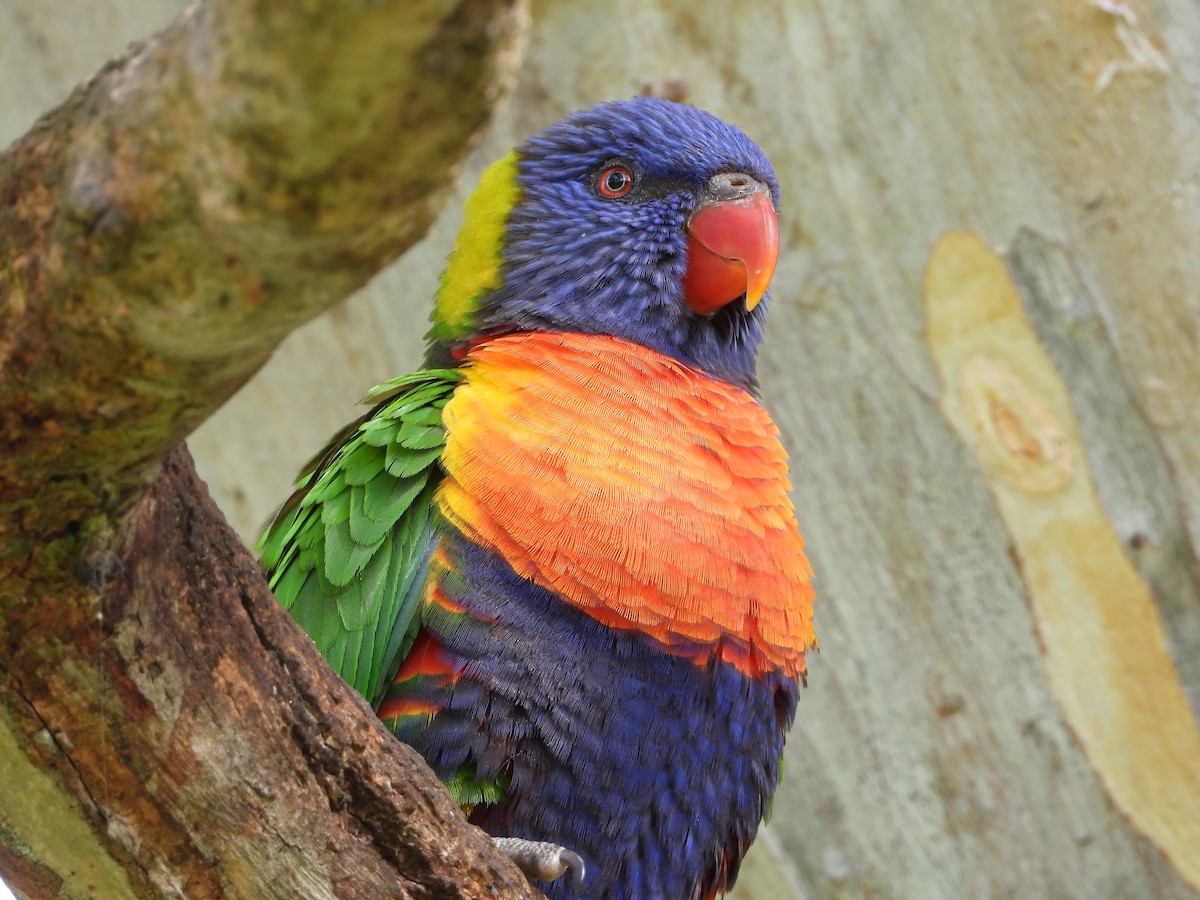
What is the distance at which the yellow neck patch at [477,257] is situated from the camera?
2633 millimetres

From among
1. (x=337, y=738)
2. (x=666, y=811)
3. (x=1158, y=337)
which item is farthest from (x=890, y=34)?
(x=337, y=738)

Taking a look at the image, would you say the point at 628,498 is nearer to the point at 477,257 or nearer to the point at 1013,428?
the point at 477,257

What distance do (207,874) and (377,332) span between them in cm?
245

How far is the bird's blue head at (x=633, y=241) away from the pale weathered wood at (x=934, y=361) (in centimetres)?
58

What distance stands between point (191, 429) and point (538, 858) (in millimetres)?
1005

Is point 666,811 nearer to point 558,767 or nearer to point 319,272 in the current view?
point 558,767

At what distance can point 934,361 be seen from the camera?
3.13 m

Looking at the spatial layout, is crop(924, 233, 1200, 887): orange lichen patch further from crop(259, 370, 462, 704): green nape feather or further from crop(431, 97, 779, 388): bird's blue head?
crop(259, 370, 462, 704): green nape feather

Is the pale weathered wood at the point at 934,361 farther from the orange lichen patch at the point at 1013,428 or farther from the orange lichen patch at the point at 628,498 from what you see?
the orange lichen patch at the point at 628,498

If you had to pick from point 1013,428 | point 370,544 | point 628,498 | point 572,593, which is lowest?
point 370,544

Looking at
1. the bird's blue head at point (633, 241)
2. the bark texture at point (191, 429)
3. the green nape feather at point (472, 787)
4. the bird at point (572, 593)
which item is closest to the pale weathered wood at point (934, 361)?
the bird's blue head at point (633, 241)

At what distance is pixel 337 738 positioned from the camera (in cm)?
135

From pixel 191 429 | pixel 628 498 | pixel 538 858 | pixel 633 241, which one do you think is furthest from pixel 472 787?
pixel 633 241

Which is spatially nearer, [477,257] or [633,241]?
[633,241]
